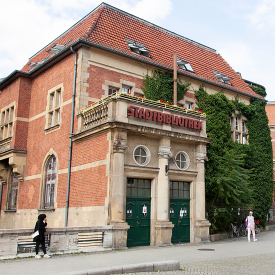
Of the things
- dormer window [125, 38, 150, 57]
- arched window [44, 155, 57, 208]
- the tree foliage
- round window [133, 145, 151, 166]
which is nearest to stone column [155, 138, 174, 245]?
round window [133, 145, 151, 166]

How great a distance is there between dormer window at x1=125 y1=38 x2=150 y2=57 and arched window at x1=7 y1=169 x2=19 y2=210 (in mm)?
11728

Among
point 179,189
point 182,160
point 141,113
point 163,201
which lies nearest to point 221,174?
point 182,160

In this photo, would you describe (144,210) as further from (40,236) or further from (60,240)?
(40,236)

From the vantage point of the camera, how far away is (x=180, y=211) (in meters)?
17.4

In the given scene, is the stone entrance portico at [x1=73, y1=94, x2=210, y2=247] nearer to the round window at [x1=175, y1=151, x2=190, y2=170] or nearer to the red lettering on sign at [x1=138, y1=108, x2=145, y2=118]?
the red lettering on sign at [x1=138, y1=108, x2=145, y2=118]

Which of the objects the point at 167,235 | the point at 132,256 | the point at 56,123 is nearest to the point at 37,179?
the point at 56,123

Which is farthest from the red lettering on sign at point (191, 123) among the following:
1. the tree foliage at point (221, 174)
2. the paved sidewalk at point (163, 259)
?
the paved sidewalk at point (163, 259)

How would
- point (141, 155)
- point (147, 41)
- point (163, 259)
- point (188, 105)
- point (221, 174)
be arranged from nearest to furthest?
1. point (163, 259)
2. point (141, 155)
3. point (221, 174)
4. point (188, 105)
5. point (147, 41)

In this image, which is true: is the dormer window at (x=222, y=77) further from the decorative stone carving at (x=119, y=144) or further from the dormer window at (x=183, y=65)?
the decorative stone carving at (x=119, y=144)

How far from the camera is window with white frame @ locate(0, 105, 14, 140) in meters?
24.0

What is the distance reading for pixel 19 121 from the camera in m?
22.9

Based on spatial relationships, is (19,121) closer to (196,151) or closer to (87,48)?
(87,48)

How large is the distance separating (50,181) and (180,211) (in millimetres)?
7747

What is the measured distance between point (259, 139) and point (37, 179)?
1562 cm
